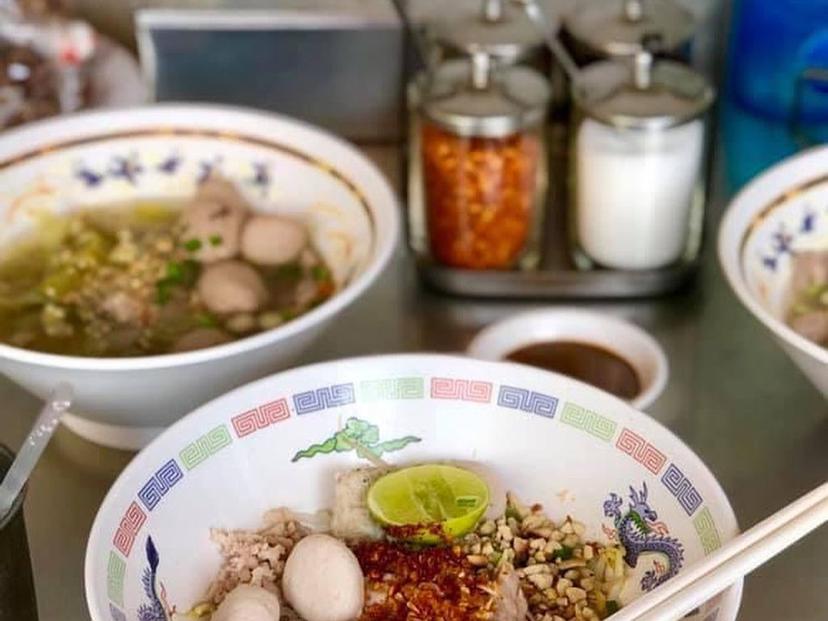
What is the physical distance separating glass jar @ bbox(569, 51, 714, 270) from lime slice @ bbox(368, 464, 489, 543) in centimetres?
33

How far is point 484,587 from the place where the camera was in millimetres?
735

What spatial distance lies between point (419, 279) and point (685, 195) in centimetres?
24

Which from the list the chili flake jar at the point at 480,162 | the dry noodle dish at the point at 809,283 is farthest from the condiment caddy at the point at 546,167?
the dry noodle dish at the point at 809,283

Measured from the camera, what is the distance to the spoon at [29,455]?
692 mm

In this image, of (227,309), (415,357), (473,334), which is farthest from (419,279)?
(415,357)

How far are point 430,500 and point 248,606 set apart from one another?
148 mm

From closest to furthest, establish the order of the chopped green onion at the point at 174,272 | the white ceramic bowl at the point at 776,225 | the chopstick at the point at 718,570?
the chopstick at the point at 718,570 < the white ceramic bowl at the point at 776,225 < the chopped green onion at the point at 174,272

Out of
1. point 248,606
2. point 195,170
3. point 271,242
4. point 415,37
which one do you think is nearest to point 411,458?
point 248,606

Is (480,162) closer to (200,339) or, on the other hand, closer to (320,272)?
(320,272)

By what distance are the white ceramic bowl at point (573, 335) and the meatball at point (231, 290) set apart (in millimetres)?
176

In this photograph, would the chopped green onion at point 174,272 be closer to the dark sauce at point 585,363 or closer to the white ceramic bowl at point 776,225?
the dark sauce at point 585,363

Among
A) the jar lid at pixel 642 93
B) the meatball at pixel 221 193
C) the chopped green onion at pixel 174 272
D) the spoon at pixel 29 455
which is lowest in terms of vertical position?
the chopped green onion at pixel 174 272

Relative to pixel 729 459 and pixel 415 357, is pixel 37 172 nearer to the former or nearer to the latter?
pixel 415 357

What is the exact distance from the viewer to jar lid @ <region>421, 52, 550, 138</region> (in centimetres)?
99
